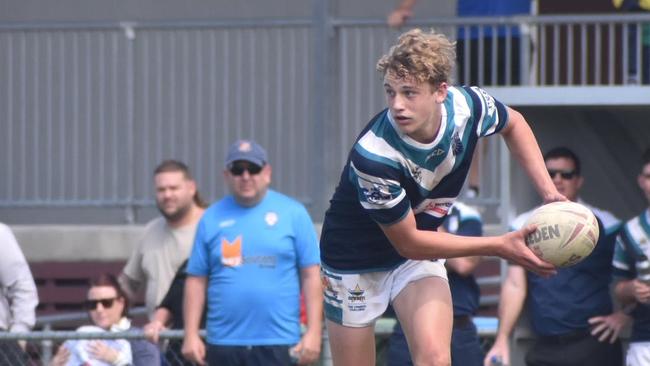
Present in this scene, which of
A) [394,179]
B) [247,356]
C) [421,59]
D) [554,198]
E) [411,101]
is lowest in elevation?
[247,356]

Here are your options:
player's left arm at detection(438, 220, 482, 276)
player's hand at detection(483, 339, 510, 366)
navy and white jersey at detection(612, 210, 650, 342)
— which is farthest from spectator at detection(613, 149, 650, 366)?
player's left arm at detection(438, 220, 482, 276)

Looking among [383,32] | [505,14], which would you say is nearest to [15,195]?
[383,32]

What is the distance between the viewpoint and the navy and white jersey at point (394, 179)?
7.29 meters

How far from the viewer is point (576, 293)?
370 inches

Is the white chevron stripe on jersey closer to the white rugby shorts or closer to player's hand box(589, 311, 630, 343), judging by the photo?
the white rugby shorts

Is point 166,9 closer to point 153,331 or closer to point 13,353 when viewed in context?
point 13,353

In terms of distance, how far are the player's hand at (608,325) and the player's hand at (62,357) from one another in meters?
3.13

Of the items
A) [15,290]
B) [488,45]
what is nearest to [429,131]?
[15,290]

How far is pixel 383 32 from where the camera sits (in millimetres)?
12703

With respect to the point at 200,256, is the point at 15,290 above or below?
below

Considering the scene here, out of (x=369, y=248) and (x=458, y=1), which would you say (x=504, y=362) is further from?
(x=458, y=1)

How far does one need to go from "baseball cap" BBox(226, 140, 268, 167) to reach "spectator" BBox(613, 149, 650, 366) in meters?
2.24

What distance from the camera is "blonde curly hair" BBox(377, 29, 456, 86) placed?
282 inches

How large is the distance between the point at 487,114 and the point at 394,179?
0.65 m
